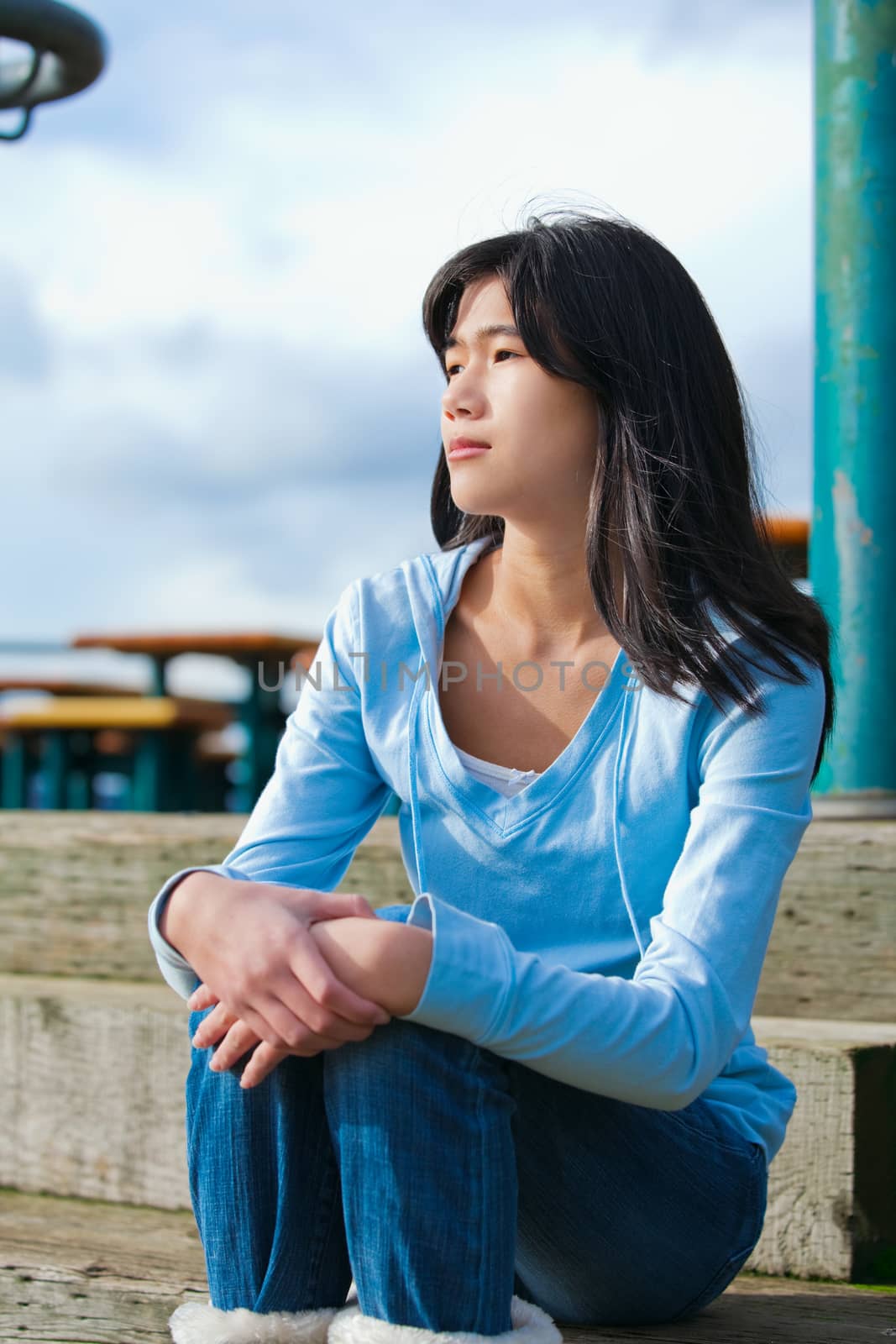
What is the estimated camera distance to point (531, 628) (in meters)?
1.50

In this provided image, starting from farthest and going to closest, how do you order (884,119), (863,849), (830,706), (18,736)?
(18,736) → (884,119) → (863,849) → (830,706)

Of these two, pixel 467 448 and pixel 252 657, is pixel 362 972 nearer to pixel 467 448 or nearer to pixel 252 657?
pixel 467 448

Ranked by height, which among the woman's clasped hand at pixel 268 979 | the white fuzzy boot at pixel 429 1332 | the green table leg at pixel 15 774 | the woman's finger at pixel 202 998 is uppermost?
the woman's clasped hand at pixel 268 979

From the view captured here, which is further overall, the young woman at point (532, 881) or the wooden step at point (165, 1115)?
the wooden step at point (165, 1115)

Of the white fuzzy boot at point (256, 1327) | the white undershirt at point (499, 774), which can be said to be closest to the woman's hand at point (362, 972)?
the white fuzzy boot at point (256, 1327)

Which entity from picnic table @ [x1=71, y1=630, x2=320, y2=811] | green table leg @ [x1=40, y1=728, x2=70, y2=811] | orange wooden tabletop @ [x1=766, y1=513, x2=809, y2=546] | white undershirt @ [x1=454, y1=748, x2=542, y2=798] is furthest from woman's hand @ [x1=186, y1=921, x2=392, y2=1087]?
green table leg @ [x1=40, y1=728, x2=70, y2=811]

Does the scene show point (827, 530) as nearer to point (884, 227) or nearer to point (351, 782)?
point (884, 227)

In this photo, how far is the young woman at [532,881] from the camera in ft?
3.64

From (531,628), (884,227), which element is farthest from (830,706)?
(884,227)

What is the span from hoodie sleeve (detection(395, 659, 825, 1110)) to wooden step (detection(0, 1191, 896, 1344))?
13.3 inches

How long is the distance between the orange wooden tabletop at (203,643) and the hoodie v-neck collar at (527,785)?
4249 mm

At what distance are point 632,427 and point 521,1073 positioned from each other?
63cm

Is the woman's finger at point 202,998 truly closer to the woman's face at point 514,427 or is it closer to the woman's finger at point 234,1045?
the woman's finger at point 234,1045

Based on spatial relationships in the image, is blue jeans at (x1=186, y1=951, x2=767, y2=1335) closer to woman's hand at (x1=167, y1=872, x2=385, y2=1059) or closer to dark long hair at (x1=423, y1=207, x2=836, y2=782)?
woman's hand at (x1=167, y1=872, x2=385, y2=1059)
